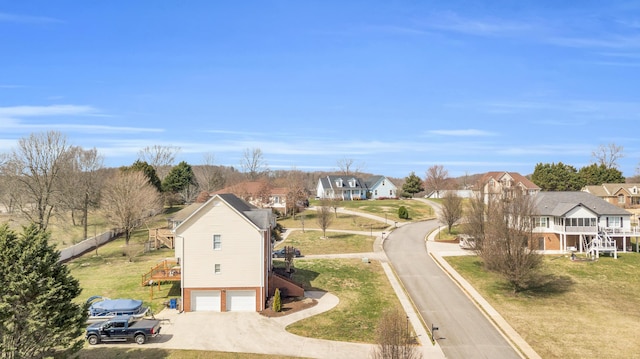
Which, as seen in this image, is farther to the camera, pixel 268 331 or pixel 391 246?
pixel 391 246

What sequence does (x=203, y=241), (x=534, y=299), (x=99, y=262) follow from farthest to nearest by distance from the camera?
1. (x=99, y=262)
2. (x=534, y=299)
3. (x=203, y=241)

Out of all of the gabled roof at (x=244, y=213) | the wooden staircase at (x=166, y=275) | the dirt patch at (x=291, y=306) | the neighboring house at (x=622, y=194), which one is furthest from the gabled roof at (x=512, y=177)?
the wooden staircase at (x=166, y=275)

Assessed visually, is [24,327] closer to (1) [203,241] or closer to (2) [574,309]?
(1) [203,241]

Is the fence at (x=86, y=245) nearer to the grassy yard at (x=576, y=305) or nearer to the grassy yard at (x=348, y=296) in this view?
the grassy yard at (x=348, y=296)

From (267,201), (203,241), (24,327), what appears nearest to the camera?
(24,327)

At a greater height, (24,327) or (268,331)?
(24,327)

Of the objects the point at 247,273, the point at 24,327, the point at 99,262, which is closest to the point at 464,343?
the point at 247,273

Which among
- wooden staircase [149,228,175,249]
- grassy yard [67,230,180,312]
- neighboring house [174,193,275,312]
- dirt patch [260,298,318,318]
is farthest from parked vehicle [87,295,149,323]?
wooden staircase [149,228,175,249]
